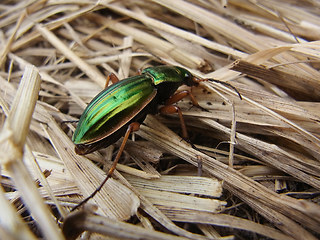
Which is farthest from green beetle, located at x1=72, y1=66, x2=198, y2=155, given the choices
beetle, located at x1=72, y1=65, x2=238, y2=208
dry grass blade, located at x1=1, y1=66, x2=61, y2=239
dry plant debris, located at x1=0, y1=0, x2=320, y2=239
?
dry grass blade, located at x1=1, y1=66, x2=61, y2=239

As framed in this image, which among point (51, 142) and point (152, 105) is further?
point (152, 105)

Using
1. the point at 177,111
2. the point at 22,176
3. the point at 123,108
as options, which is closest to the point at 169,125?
the point at 177,111

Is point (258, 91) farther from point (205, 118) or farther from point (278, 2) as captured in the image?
point (278, 2)

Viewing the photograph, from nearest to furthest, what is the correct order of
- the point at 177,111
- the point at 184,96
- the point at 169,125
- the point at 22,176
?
the point at 22,176 < the point at 177,111 < the point at 184,96 < the point at 169,125

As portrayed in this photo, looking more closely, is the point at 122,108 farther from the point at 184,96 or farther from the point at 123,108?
the point at 184,96

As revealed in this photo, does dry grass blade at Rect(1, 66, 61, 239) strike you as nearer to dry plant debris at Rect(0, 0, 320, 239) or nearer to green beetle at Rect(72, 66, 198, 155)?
dry plant debris at Rect(0, 0, 320, 239)

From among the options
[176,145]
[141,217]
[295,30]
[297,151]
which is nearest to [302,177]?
[297,151]

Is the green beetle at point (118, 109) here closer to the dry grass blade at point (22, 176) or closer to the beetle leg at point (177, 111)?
the beetle leg at point (177, 111)
